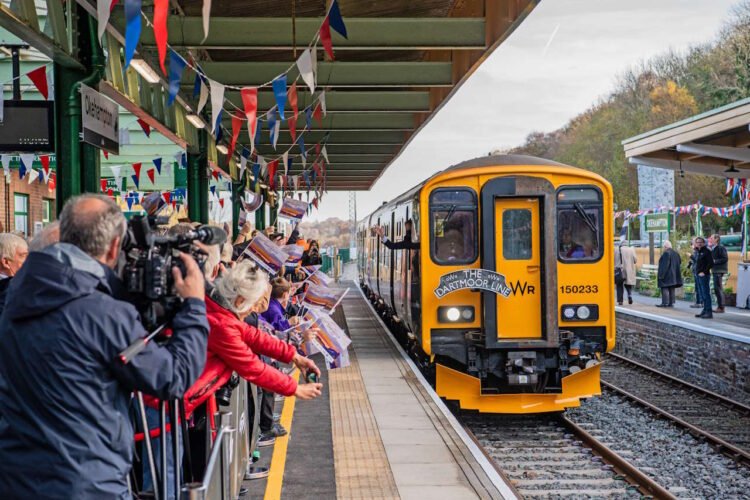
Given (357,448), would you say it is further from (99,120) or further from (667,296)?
(667,296)

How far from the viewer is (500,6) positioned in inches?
370

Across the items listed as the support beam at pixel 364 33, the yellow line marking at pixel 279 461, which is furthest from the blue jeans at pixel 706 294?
the yellow line marking at pixel 279 461

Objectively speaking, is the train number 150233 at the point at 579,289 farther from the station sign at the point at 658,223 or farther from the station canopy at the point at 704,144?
the station sign at the point at 658,223

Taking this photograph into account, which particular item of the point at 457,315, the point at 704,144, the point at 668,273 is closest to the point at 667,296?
the point at 668,273

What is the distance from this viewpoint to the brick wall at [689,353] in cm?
1260

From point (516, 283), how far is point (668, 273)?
11000 mm

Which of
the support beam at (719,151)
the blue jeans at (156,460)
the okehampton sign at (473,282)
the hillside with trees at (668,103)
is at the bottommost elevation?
the blue jeans at (156,460)

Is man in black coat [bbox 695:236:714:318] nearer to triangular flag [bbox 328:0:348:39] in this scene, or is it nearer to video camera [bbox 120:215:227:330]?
triangular flag [bbox 328:0:348:39]

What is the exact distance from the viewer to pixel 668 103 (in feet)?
169

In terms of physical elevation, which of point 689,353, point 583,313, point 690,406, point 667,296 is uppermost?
point 583,313

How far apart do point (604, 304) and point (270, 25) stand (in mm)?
5119

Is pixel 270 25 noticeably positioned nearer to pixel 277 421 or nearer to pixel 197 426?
pixel 277 421

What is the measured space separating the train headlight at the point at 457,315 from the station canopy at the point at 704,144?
17.6 feet

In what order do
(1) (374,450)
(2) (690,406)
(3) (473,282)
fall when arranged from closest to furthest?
(1) (374,450) → (3) (473,282) → (2) (690,406)
